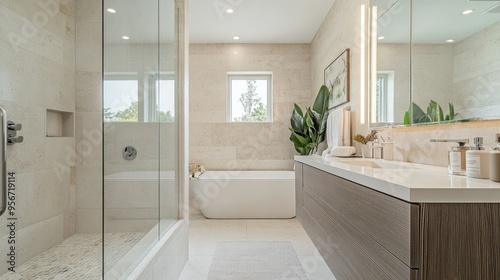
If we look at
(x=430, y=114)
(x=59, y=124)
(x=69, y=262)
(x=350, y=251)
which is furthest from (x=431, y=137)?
(x=59, y=124)

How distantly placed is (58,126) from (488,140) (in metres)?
2.91

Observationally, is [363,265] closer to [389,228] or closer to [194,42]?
[389,228]

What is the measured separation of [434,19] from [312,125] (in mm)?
1985

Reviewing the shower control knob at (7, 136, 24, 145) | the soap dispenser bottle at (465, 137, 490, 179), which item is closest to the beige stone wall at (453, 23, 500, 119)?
the soap dispenser bottle at (465, 137, 490, 179)

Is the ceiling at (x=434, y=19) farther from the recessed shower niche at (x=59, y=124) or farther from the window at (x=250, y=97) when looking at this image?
the recessed shower niche at (x=59, y=124)

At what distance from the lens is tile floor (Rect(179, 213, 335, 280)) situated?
2.11m

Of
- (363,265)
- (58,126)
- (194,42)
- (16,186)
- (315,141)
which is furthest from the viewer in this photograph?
(194,42)

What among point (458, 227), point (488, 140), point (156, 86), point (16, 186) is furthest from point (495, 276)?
point (16, 186)

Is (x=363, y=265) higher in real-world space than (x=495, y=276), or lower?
lower

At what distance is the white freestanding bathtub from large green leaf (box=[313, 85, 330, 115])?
0.87 meters

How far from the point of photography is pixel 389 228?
776 mm

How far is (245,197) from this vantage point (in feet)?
10.9

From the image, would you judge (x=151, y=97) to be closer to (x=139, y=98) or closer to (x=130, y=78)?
(x=139, y=98)

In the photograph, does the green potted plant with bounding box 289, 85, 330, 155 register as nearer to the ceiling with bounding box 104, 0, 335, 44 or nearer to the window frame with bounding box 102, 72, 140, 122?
the ceiling with bounding box 104, 0, 335, 44
